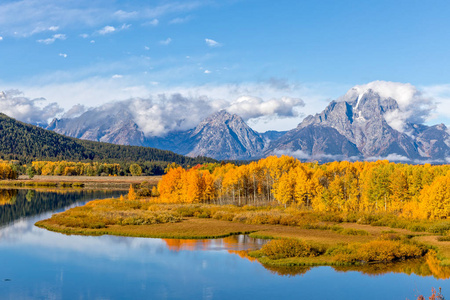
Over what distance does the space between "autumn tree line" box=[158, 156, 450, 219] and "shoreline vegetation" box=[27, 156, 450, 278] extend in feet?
0.77

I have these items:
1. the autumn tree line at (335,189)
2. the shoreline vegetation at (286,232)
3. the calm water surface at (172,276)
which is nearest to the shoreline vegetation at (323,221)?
the shoreline vegetation at (286,232)

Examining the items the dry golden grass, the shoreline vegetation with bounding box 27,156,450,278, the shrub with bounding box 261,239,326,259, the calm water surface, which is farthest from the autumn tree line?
the calm water surface

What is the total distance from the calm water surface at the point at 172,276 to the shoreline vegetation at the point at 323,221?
155 inches

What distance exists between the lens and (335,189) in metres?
94.5

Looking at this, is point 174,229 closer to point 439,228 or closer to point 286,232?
point 286,232

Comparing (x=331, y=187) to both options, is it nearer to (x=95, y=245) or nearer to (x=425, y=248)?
(x=425, y=248)

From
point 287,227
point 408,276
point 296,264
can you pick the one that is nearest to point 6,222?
point 287,227

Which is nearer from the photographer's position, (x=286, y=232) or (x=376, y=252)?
(x=376, y=252)

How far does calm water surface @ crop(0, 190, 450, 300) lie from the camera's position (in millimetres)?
36625

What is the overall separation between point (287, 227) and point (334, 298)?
37258 mm

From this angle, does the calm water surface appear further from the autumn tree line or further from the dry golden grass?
the autumn tree line

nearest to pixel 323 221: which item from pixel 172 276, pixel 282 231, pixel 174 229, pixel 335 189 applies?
pixel 282 231

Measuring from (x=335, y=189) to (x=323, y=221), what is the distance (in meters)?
16.6

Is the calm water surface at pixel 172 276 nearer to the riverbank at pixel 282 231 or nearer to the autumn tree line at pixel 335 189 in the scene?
the riverbank at pixel 282 231
